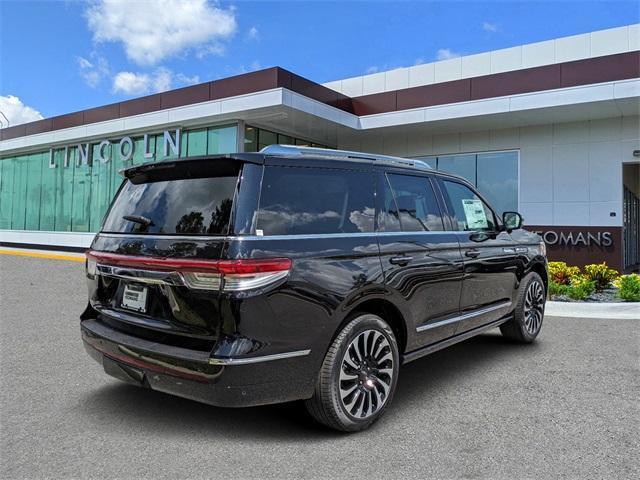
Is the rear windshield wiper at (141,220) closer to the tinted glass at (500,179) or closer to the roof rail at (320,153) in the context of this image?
the roof rail at (320,153)

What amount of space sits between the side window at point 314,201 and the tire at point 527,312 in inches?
110

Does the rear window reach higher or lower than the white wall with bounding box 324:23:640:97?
lower

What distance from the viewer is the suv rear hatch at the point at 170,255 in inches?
117

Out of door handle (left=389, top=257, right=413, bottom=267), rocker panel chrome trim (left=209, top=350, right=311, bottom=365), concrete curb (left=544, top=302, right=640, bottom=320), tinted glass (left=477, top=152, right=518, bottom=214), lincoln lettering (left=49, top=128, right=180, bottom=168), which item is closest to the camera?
rocker panel chrome trim (left=209, top=350, right=311, bottom=365)

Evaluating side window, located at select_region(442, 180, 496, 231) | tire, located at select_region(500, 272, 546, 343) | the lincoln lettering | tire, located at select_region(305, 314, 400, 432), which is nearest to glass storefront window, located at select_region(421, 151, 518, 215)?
the lincoln lettering

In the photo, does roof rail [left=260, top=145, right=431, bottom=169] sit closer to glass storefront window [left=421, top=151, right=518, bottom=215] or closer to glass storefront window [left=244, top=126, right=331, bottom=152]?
glass storefront window [left=421, top=151, right=518, bottom=215]

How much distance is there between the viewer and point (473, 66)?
Answer: 17109 mm

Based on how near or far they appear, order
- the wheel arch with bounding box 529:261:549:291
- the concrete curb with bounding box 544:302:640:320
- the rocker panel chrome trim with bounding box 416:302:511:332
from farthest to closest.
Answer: the concrete curb with bounding box 544:302:640:320 < the wheel arch with bounding box 529:261:549:291 < the rocker panel chrome trim with bounding box 416:302:511:332

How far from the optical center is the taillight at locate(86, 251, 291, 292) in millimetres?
2879

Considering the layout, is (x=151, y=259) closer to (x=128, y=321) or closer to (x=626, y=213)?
(x=128, y=321)

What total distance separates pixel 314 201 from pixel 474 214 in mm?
2281

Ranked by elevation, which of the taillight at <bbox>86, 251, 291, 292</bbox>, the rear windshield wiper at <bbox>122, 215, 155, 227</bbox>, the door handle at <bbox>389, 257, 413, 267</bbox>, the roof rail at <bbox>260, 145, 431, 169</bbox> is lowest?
the taillight at <bbox>86, 251, 291, 292</bbox>

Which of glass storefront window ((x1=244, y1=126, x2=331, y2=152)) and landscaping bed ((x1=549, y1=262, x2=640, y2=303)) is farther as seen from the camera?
glass storefront window ((x1=244, y1=126, x2=331, y2=152))

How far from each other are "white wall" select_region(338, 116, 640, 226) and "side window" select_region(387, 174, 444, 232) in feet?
38.0
